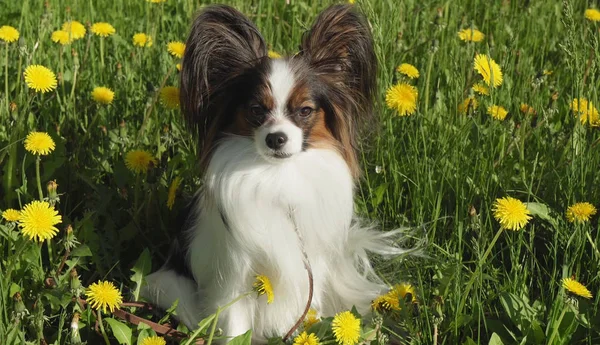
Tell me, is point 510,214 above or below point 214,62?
below

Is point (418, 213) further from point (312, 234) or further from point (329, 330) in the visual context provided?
point (329, 330)

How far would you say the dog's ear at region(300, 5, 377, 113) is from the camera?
110 inches

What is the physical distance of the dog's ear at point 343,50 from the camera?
2807mm

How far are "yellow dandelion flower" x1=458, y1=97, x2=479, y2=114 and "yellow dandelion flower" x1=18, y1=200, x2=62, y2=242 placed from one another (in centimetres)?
170

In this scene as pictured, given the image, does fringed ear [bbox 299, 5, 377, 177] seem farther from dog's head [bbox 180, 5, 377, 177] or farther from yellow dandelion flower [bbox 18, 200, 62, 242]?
yellow dandelion flower [bbox 18, 200, 62, 242]

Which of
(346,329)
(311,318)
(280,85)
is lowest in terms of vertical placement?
(311,318)

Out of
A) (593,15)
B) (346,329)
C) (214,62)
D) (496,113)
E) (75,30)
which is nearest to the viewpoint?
(346,329)

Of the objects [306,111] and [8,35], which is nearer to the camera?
[306,111]

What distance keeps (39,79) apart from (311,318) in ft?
4.42

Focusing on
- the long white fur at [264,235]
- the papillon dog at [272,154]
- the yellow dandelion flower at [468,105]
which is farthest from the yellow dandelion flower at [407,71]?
the long white fur at [264,235]

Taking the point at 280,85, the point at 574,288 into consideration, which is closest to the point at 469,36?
the point at 280,85

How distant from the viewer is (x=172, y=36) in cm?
446

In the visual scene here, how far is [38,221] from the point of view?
243 cm

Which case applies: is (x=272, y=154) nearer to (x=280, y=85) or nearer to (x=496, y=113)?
(x=280, y=85)
